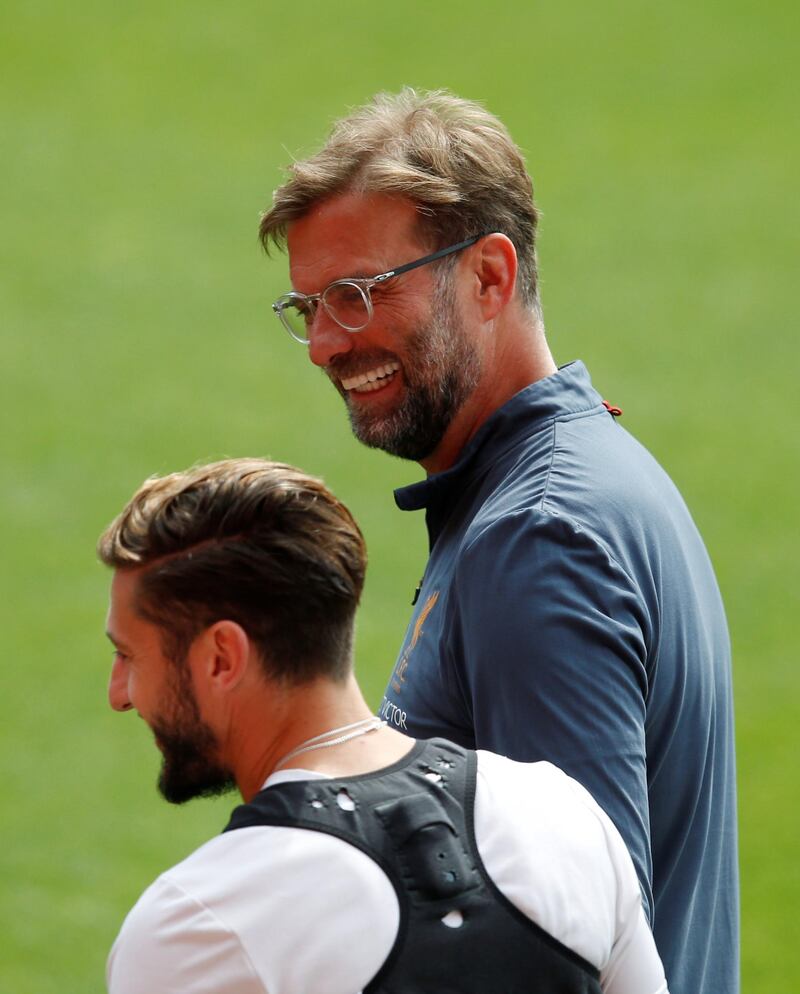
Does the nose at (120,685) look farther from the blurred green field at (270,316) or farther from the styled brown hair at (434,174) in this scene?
the blurred green field at (270,316)

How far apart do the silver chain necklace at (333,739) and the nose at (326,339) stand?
0.98m

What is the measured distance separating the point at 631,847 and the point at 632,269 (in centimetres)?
976

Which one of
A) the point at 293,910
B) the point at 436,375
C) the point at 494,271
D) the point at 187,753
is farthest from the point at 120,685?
the point at 494,271

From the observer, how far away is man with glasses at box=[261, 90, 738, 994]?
2.07 meters

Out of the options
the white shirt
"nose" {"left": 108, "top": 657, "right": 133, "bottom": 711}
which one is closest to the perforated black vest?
the white shirt

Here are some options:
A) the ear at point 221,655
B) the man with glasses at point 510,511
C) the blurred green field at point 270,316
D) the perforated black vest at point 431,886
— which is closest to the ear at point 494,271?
the man with glasses at point 510,511

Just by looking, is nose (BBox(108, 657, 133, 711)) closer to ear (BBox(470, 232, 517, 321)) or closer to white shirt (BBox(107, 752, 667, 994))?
white shirt (BBox(107, 752, 667, 994))

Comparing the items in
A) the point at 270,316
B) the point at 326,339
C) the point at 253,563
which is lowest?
the point at 270,316

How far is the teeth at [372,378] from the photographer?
2.66m

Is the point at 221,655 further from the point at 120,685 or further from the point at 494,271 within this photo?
the point at 494,271

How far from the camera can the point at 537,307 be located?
108 inches

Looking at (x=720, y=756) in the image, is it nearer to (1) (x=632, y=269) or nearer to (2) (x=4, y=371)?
(2) (x=4, y=371)

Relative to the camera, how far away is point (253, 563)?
1.86 metres

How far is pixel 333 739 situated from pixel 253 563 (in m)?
0.23
